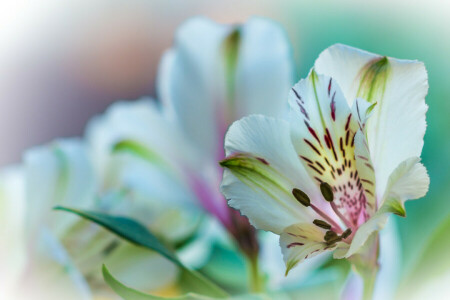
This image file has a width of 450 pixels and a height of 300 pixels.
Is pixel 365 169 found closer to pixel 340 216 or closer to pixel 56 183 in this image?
pixel 340 216

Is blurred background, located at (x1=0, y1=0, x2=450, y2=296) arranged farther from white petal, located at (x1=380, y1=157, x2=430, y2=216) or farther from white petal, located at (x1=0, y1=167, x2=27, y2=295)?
white petal, located at (x1=0, y1=167, x2=27, y2=295)

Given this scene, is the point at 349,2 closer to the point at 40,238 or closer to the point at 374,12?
the point at 374,12

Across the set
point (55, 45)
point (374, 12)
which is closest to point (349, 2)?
point (374, 12)

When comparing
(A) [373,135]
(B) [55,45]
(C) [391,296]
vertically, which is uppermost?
(B) [55,45]

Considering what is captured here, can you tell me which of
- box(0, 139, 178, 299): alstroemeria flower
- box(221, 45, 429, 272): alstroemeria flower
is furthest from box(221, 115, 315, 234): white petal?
box(0, 139, 178, 299): alstroemeria flower

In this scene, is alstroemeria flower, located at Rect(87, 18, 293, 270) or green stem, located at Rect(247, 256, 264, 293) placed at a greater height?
alstroemeria flower, located at Rect(87, 18, 293, 270)

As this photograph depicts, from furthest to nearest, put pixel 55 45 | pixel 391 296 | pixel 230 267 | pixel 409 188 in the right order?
pixel 55 45 → pixel 230 267 → pixel 391 296 → pixel 409 188

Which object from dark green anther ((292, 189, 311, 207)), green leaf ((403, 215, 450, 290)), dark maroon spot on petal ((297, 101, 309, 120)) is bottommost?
green leaf ((403, 215, 450, 290))
